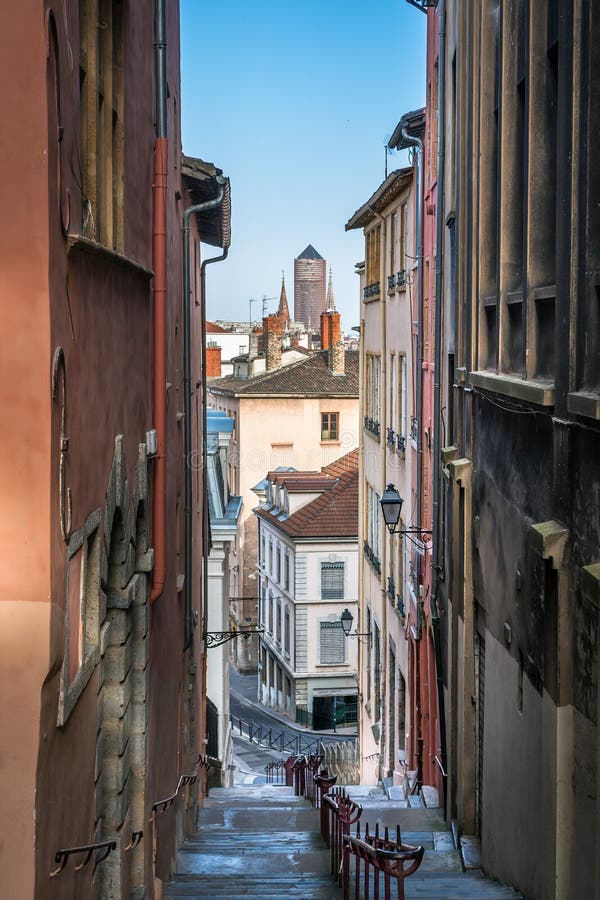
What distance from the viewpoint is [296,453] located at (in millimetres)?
61031

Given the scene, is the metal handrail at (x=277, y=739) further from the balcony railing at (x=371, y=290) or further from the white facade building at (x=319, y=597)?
the balcony railing at (x=371, y=290)

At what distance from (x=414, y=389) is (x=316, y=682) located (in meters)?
26.5

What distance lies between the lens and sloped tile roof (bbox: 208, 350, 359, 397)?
196ft

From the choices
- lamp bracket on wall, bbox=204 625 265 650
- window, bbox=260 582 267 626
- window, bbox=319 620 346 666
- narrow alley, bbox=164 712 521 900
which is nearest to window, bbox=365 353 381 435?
lamp bracket on wall, bbox=204 625 265 650

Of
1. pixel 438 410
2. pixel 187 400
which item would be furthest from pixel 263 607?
pixel 438 410

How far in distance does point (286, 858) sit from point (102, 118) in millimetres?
7777

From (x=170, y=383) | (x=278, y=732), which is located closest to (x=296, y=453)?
(x=278, y=732)

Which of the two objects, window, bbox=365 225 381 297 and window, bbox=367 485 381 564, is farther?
window, bbox=365 225 381 297

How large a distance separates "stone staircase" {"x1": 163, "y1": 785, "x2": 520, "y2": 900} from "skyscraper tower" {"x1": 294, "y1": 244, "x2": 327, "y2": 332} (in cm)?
14817

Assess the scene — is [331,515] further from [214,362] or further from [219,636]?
[214,362]

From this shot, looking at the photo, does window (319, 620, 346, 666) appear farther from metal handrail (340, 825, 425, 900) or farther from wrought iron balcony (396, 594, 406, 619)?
metal handrail (340, 825, 425, 900)

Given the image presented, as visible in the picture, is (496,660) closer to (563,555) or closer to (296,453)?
(563,555)

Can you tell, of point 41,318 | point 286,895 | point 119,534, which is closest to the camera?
point 41,318

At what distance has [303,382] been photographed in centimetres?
6056
